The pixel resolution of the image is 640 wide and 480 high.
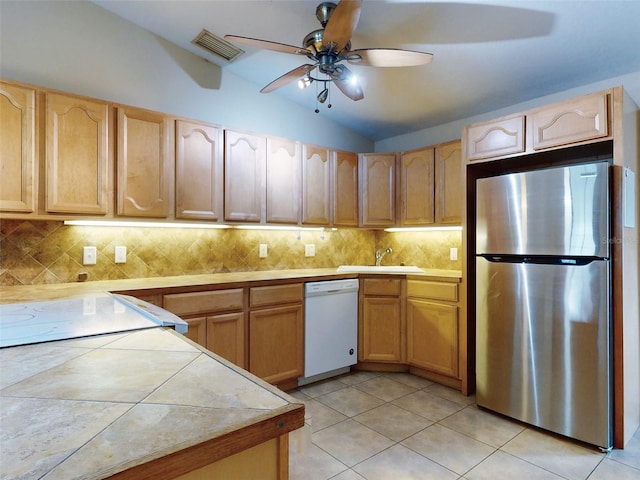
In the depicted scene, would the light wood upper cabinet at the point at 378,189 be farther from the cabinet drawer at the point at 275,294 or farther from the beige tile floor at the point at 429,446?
the beige tile floor at the point at 429,446

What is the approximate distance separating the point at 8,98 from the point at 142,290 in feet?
4.29

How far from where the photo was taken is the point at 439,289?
2.92m

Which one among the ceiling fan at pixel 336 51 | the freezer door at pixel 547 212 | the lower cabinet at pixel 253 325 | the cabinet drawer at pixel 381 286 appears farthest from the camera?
the cabinet drawer at pixel 381 286

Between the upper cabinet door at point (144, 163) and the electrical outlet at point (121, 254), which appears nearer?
the upper cabinet door at point (144, 163)

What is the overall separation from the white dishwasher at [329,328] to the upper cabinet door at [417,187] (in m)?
0.85

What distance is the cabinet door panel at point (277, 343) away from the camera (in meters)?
2.64

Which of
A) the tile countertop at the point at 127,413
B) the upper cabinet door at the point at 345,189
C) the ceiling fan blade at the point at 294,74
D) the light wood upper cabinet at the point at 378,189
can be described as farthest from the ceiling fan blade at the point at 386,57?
the tile countertop at the point at 127,413

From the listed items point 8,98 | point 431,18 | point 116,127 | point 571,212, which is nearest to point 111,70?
point 116,127

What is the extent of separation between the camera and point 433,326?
2.97 m

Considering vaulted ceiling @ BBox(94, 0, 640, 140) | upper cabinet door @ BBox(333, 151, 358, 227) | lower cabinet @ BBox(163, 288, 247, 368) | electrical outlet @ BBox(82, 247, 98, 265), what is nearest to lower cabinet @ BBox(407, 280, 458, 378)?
upper cabinet door @ BBox(333, 151, 358, 227)

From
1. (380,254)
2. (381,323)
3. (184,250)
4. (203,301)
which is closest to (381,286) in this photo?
(381,323)

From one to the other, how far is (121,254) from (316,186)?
5.56 feet

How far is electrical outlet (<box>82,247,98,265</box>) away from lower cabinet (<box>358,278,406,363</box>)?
6.95 feet

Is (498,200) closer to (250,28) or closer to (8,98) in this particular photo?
(250,28)
